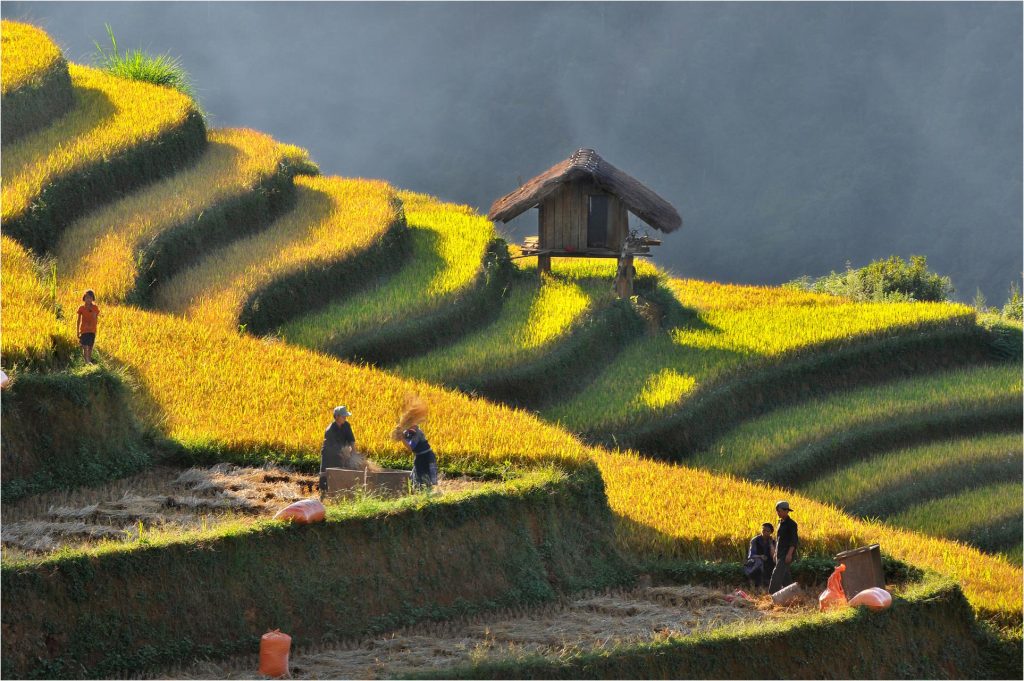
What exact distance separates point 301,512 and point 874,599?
591cm

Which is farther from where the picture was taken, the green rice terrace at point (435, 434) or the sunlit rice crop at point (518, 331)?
the sunlit rice crop at point (518, 331)

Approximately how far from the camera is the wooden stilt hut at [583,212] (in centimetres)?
2616

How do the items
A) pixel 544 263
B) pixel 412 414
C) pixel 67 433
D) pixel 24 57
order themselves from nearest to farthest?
pixel 412 414 < pixel 67 433 < pixel 24 57 < pixel 544 263

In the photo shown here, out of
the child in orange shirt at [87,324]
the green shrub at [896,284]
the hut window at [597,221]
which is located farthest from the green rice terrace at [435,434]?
the green shrub at [896,284]

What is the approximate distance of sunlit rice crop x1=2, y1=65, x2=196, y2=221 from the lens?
22.9 m

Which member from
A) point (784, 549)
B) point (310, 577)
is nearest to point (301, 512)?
point (310, 577)

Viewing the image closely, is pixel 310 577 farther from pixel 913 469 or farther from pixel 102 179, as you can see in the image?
pixel 102 179

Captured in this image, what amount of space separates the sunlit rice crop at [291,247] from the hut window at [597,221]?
3.96 metres

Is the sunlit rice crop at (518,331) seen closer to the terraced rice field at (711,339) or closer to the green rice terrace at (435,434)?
the green rice terrace at (435,434)

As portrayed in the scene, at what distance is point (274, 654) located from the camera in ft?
36.4

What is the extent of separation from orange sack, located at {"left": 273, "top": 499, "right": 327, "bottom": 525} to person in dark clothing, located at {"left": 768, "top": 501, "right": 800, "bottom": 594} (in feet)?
16.7

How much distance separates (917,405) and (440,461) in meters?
12.1

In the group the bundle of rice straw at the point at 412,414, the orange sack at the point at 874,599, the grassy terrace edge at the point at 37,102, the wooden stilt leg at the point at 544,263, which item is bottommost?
→ the orange sack at the point at 874,599

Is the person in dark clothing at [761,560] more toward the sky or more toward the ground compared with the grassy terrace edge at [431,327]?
more toward the ground
